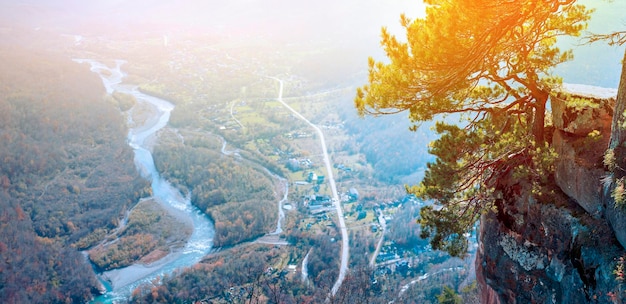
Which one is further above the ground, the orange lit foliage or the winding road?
the orange lit foliage

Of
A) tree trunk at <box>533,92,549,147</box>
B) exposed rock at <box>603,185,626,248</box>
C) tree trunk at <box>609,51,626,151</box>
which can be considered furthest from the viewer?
tree trunk at <box>533,92,549,147</box>

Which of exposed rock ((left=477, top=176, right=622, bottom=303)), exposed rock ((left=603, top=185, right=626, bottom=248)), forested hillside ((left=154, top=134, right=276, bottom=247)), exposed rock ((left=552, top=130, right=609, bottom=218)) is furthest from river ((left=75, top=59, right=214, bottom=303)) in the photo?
exposed rock ((left=603, top=185, right=626, bottom=248))

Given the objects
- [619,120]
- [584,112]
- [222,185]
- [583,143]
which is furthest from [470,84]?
[222,185]

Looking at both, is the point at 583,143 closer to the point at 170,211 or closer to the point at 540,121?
the point at 540,121

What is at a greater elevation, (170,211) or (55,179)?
(55,179)

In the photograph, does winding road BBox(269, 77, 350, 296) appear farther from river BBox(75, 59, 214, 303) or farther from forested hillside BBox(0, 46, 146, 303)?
forested hillside BBox(0, 46, 146, 303)

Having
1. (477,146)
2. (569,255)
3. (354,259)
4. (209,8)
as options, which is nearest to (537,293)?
(569,255)

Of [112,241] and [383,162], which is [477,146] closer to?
[112,241]
